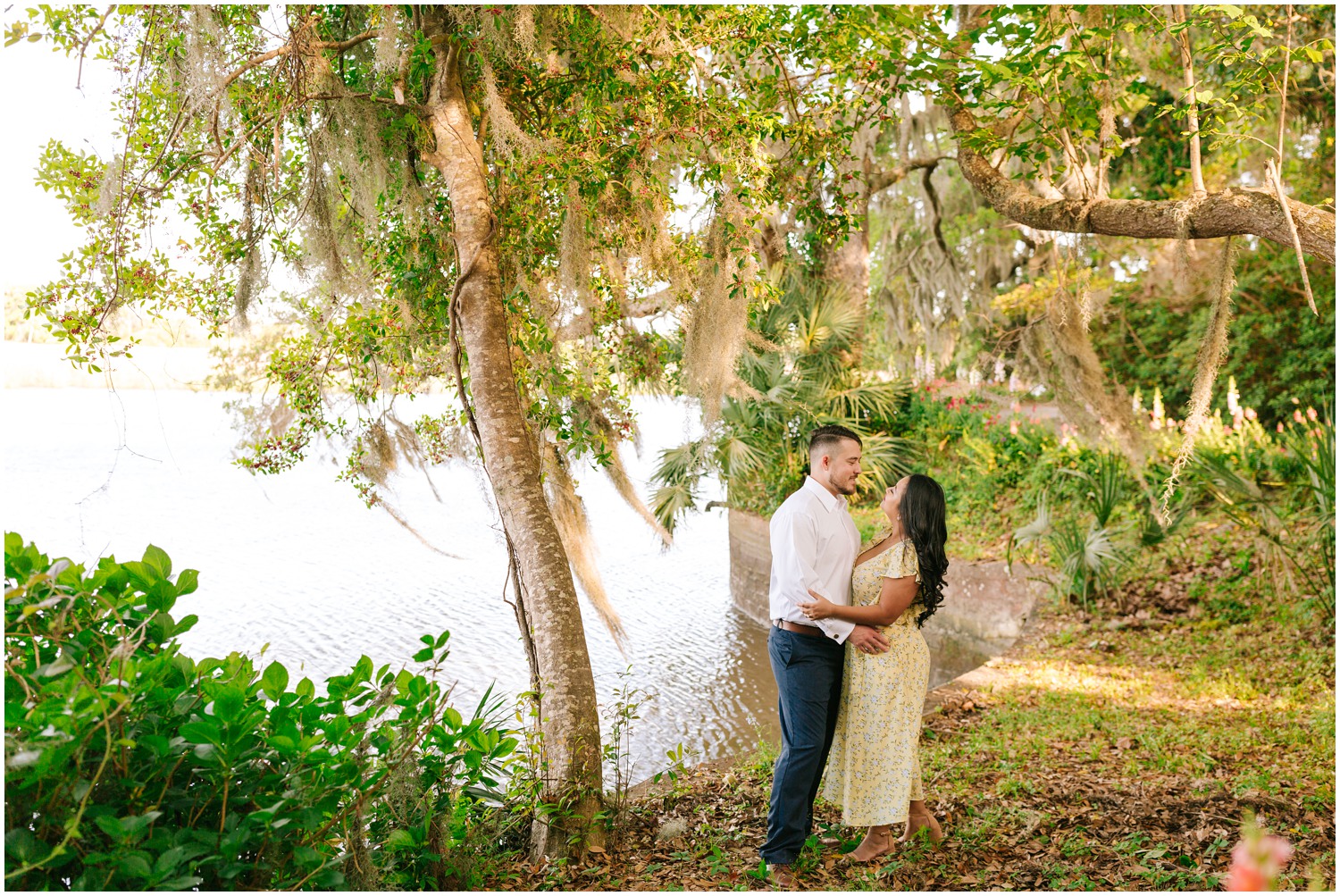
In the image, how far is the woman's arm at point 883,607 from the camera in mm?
3178

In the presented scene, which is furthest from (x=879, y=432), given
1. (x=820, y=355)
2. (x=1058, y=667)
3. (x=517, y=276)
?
(x=517, y=276)

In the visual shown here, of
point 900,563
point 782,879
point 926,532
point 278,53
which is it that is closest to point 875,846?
point 782,879

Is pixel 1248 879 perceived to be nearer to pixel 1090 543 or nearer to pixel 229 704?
pixel 229 704

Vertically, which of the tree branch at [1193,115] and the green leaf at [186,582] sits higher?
the tree branch at [1193,115]

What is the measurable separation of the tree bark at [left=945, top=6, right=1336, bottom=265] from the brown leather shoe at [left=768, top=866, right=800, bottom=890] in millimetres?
2750

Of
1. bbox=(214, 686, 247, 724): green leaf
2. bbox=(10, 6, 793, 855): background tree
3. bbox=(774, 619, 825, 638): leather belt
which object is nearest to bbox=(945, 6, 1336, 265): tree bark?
bbox=(10, 6, 793, 855): background tree

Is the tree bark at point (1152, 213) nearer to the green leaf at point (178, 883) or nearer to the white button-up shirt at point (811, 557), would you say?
the white button-up shirt at point (811, 557)

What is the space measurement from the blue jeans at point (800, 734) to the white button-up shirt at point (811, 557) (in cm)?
9

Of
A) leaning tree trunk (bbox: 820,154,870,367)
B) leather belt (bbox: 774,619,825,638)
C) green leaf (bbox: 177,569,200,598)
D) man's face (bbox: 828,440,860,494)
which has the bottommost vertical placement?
leather belt (bbox: 774,619,825,638)

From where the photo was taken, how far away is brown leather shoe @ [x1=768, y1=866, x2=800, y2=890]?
3.12 m

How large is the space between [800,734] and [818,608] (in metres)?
0.48

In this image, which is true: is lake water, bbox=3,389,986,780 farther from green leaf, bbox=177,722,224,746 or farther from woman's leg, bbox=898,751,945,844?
woman's leg, bbox=898,751,945,844

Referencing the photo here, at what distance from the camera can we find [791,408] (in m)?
9.94

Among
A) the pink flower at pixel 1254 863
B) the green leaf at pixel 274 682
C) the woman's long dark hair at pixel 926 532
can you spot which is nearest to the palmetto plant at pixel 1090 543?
the woman's long dark hair at pixel 926 532
